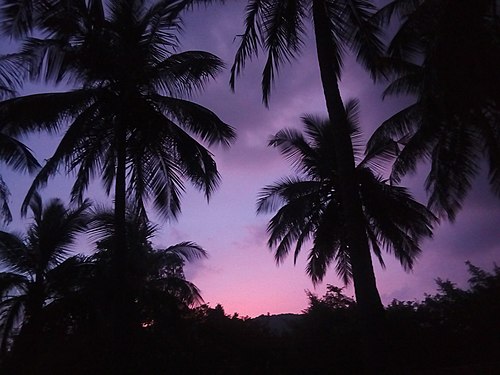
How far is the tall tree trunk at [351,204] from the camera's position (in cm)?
874

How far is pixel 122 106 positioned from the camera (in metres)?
13.0

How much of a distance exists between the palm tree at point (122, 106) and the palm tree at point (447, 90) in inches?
223

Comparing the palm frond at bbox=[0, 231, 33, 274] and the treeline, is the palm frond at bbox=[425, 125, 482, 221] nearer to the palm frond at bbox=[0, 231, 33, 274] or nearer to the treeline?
the treeline

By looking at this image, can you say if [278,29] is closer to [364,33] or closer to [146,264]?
[364,33]

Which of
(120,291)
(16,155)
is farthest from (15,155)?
(120,291)

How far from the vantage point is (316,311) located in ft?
61.9

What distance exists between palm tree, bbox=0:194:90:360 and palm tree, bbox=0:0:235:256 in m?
4.38

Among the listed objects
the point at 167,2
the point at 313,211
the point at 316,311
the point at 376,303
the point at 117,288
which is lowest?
the point at 376,303

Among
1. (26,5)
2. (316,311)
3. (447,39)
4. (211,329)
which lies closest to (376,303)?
(447,39)

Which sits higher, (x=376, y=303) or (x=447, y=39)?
(x=447, y=39)

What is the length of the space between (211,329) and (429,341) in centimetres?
718

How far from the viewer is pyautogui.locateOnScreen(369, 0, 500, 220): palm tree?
364 inches

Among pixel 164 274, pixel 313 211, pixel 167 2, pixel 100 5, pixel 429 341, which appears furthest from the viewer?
pixel 164 274

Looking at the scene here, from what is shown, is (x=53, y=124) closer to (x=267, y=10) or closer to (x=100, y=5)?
(x=100, y=5)
